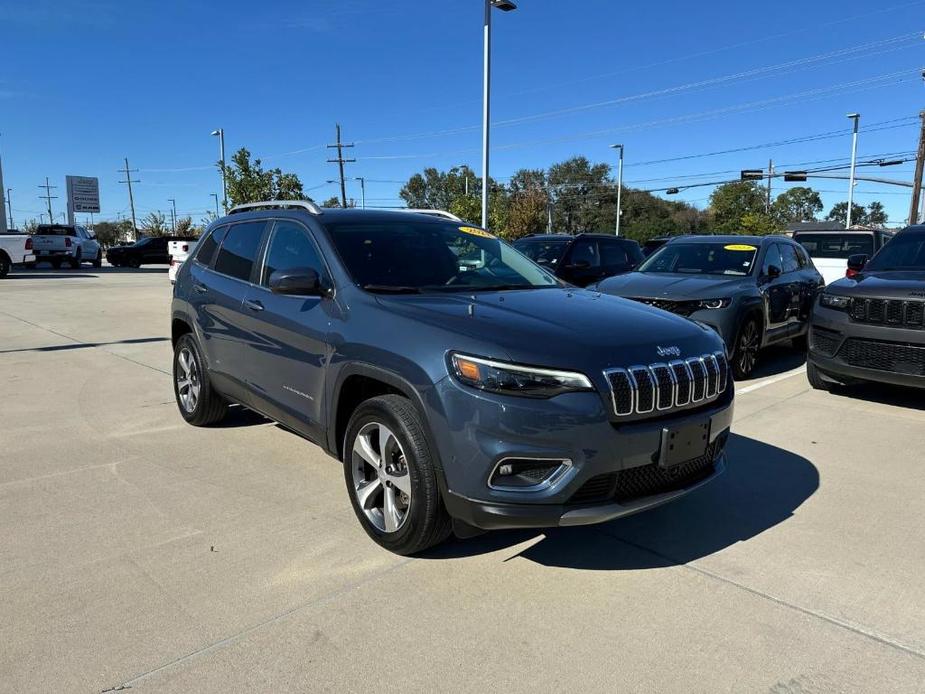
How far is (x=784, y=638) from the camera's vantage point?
Result: 267 cm

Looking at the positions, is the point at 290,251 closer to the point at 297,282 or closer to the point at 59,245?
the point at 297,282

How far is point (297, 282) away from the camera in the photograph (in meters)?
3.55

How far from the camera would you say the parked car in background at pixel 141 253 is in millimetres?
35125

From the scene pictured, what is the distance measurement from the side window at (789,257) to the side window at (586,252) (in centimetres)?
356

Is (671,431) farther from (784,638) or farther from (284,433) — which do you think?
(284,433)

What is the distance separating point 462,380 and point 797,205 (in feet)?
384

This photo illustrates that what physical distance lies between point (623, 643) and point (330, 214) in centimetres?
293

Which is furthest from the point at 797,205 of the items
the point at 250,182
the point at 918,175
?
the point at 250,182

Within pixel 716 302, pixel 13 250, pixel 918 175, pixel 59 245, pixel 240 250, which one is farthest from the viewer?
pixel 918 175

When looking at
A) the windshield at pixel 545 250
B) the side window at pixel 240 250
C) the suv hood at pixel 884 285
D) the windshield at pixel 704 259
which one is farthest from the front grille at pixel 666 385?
the windshield at pixel 545 250

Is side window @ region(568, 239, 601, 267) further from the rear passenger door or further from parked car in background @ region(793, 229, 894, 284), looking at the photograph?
the rear passenger door

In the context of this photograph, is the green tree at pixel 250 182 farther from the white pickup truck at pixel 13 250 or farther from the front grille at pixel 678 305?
the front grille at pixel 678 305

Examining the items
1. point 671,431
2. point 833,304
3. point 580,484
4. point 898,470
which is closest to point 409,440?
point 580,484

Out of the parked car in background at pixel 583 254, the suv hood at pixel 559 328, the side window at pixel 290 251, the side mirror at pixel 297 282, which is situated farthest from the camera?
the parked car in background at pixel 583 254
